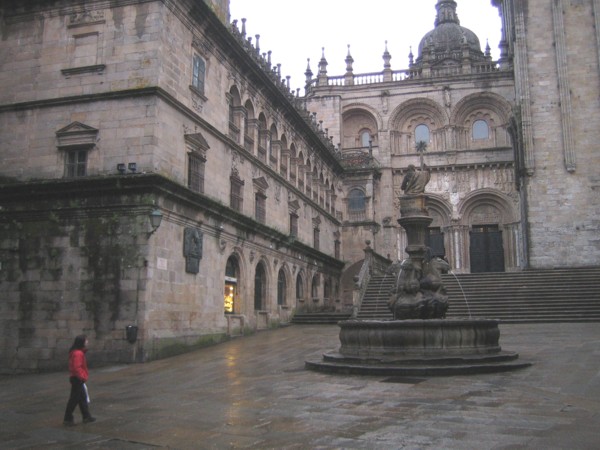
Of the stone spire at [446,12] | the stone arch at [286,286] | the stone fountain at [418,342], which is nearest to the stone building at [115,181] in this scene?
the stone arch at [286,286]

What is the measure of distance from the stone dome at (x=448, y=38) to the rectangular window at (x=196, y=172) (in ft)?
115

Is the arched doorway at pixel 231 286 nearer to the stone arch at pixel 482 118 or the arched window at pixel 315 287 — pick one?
the arched window at pixel 315 287

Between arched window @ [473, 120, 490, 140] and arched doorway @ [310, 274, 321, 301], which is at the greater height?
arched window @ [473, 120, 490, 140]

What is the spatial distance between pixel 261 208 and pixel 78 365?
1911 centimetres

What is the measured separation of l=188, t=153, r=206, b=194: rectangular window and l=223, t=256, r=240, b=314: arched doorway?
11.7 ft

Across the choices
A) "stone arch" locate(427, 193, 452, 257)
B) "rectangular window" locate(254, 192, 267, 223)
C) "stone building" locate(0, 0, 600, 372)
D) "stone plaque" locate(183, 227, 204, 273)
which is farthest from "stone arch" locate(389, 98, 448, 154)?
"stone plaque" locate(183, 227, 204, 273)

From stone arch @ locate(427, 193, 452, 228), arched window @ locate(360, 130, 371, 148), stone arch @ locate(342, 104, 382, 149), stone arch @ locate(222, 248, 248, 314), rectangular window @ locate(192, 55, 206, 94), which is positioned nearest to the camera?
rectangular window @ locate(192, 55, 206, 94)

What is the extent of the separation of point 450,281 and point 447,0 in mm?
41811

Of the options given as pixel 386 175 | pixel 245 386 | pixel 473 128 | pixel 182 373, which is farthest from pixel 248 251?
pixel 473 128

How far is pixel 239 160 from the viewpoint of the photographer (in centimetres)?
2478

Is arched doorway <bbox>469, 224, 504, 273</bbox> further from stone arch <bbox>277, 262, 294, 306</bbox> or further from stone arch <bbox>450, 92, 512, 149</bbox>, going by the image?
stone arch <bbox>277, 262, 294, 306</bbox>

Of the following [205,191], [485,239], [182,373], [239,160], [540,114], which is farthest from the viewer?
[485,239]

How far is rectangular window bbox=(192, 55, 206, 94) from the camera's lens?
68.9 ft

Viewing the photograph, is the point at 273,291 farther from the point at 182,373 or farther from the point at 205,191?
the point at 182,373
